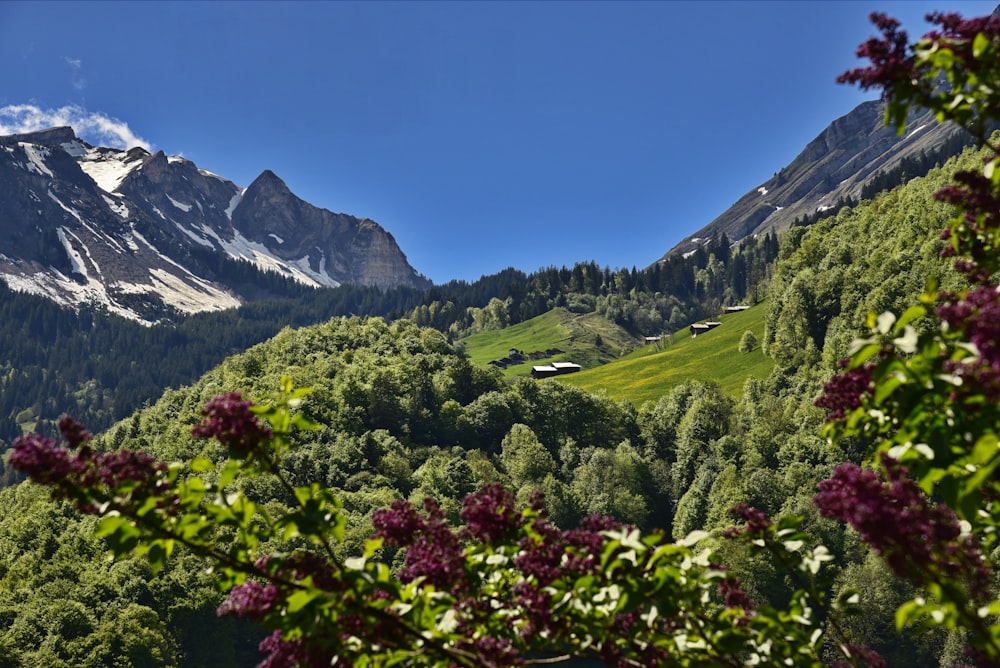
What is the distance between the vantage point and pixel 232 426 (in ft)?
21.2

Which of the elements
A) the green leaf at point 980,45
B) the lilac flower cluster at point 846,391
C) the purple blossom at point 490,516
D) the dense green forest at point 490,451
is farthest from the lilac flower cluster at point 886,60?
the dense green forest at point 490,451

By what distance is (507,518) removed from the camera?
8.22 m

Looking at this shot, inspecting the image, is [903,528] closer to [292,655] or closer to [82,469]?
[292,655]

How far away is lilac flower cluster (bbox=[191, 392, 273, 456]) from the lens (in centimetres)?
639

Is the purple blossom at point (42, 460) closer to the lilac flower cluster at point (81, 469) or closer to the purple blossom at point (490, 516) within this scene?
the lilac flower cluster at point (81, 469)

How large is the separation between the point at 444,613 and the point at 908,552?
13.5 feet

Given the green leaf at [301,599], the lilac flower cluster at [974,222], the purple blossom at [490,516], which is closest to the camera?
the green leaf at [301,599]

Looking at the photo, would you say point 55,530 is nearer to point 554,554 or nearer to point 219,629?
point 219,629

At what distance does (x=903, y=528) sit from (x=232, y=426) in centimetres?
538

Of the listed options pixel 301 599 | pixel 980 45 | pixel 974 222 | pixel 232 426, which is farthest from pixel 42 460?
pixel 974 222

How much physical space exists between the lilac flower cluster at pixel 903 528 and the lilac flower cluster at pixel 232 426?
4.72 meters

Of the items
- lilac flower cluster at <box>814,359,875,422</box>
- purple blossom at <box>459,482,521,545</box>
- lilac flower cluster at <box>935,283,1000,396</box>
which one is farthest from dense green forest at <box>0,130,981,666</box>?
lilac flower cluster at <box>935,283,1000,396</box>

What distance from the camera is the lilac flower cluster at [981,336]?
5238 millimetres

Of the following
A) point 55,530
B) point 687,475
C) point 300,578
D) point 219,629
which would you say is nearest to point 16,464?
point 300,578
